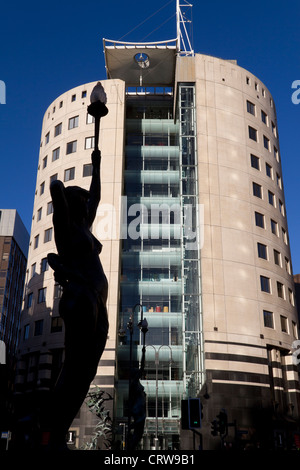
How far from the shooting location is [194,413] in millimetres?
11719

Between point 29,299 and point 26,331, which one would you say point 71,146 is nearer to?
point 29,299

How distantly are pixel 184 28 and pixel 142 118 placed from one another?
1248 cm

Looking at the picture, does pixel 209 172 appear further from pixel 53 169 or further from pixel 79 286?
pixel 79 286

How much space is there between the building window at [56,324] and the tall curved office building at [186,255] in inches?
5.3

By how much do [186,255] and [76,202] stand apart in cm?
4255

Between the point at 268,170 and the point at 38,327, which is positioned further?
the point at 268,170

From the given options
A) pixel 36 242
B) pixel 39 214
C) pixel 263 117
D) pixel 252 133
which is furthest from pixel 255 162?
pixel 36 242

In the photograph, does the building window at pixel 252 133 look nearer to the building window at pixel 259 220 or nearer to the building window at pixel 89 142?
the building window at pixel 259 220

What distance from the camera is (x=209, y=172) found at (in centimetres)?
4744

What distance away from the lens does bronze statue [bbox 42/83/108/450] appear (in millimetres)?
6465

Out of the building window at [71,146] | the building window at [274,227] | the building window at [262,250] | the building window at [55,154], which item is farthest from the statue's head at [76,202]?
the building window at [55,154]

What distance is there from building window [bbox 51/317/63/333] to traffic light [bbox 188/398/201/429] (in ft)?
116

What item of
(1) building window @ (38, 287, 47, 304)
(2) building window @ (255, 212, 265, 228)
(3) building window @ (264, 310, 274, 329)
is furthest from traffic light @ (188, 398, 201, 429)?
(1) building window @ (38, 287, 47, 304)

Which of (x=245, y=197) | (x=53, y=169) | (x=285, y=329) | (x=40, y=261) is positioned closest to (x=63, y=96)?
(x=53, y=169)
